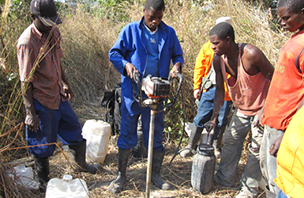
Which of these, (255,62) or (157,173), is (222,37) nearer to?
(255,62)

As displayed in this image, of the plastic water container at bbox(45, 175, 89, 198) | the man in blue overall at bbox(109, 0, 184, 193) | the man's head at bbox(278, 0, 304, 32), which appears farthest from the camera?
the man in blue overall at bbox(109, 0, 184, 193)

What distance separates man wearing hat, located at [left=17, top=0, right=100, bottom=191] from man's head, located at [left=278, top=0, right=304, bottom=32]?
2145 millimetres

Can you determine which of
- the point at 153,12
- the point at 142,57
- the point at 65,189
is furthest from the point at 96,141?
the point at 153,12

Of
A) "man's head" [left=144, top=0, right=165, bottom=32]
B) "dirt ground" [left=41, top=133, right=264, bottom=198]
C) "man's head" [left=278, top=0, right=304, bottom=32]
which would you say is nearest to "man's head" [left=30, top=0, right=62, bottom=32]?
"man's head" [left=144, top=0, right=165, bottom=32]

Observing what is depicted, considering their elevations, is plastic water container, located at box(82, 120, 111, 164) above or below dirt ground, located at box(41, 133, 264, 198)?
above

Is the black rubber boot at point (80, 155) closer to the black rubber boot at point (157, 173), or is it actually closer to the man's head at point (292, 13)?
the black rubber boot at point (157, 173)

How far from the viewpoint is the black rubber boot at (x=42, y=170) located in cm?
285

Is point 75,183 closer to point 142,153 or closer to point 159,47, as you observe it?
point 142,153

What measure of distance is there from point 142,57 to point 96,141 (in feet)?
5.07

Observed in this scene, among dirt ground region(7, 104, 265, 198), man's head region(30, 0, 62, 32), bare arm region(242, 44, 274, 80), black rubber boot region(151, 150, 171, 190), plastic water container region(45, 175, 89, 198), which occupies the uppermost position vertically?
man's head region(30, 0, 62, 32)

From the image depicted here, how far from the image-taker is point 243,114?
288 cm

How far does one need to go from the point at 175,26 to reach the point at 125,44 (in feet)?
8.92

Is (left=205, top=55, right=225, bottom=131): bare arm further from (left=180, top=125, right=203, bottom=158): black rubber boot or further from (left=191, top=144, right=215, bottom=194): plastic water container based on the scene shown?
(left=180, top=125, right=203, bottom=158): black rubber boot

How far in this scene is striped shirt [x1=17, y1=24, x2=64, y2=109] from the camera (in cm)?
247
